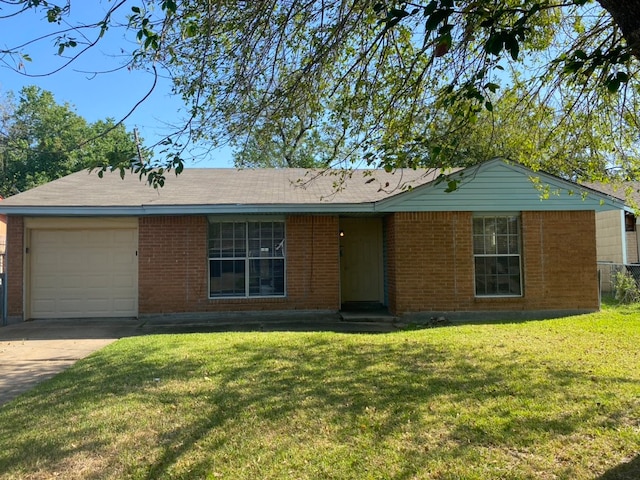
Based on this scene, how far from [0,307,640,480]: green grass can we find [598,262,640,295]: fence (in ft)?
26.2

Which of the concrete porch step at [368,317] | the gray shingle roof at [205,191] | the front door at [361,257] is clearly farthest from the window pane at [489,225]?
the concrete porch step at [368,317]

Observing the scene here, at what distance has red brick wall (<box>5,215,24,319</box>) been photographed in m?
11.2

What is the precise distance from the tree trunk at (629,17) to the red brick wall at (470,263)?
25.5ft

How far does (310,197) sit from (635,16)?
343 inches

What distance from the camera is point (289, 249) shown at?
11.6 metres

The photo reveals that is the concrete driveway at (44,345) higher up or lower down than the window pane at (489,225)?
lower down

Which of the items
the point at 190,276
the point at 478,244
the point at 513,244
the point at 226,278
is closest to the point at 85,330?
the point at 190,276

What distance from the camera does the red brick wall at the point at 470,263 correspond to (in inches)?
437

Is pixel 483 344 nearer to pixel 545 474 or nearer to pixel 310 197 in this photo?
pixel 545 474

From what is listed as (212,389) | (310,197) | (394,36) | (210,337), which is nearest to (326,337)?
(210,337)

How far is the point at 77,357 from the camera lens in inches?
306

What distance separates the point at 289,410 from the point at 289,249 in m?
6.94

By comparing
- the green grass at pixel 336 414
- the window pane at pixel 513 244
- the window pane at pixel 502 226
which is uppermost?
the window pane at pixel 502 226

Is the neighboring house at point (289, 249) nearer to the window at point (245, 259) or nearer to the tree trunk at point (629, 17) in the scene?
the window at point (245, 259)
